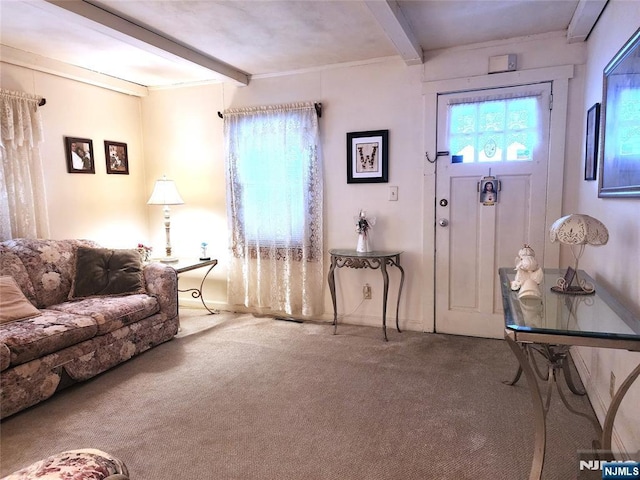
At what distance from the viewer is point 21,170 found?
10.3 ft

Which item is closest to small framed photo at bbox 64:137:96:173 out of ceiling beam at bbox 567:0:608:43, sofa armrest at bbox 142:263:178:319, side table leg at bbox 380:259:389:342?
sofa armrest at bbox 142:263:178:319

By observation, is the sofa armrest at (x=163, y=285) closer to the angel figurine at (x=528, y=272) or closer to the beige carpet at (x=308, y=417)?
the beige carpet at (x=308, y=417)

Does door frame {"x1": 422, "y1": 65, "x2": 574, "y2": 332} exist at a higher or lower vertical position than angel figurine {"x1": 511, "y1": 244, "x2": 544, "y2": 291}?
higher

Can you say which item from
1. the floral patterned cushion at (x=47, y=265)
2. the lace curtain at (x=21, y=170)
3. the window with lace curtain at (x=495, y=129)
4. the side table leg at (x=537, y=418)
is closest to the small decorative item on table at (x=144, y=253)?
the floral patterned cushion at (x=47, y=265)

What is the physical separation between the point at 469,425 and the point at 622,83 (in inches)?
70.0

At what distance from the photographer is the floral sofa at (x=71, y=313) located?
225 cm

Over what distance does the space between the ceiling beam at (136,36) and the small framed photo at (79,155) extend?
4.04 ft

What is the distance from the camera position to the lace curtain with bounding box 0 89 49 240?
9.86ft

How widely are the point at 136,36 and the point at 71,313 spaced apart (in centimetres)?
Answer: 189

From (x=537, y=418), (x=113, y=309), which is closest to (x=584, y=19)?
(x=537, y=418)

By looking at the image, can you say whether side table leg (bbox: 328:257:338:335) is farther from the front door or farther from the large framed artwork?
the large framed artwork

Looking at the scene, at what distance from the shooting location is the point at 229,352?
10.1 feet

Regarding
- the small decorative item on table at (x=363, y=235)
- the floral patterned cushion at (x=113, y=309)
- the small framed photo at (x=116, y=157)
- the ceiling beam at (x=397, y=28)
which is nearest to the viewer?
the ceiling beam at (x=397, y=28)
